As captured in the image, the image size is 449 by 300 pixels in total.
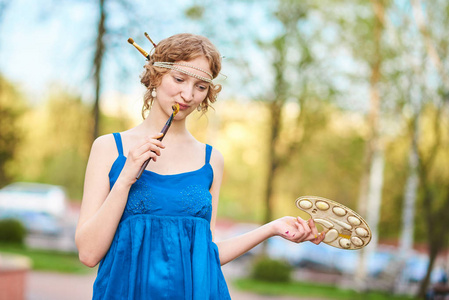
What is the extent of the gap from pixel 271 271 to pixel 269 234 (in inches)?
540

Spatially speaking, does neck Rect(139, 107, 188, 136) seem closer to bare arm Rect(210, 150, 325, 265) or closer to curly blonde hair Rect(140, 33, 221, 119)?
curly blonde hair Rect(140, 33, 221, 119)

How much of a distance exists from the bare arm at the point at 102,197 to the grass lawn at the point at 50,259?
11.6m

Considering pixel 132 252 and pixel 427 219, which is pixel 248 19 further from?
pixel 132 252

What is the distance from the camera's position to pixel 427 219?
525 inches

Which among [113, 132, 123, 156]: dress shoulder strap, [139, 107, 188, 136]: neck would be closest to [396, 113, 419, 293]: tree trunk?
[139, 107, 188, 136]: neck

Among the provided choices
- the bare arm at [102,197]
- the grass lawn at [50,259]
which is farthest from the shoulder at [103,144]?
the grass lawn at [50,259]

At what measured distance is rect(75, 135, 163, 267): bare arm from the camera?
170cm

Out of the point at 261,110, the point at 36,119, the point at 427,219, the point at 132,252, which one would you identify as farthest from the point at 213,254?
the point at 36,119

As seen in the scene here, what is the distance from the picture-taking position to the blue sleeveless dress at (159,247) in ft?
5.90

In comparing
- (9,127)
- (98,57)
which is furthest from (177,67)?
(9,127)

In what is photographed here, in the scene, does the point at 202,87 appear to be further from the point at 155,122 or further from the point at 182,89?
the point at 155,122

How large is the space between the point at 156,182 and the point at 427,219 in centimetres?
1272

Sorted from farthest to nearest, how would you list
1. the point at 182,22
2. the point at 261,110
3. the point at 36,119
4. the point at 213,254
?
the point at 36,119, the point at 261,110, the point at 182,22, the point at 213,254

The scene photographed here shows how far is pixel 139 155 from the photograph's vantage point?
169cm
